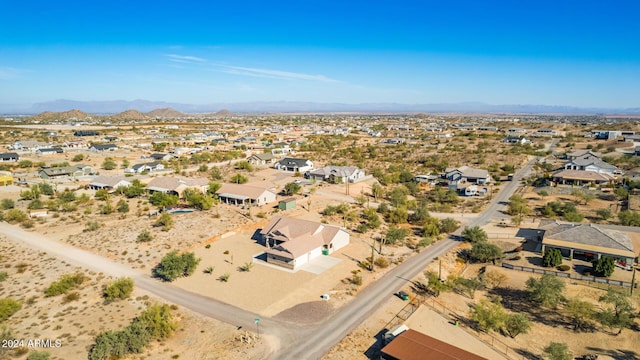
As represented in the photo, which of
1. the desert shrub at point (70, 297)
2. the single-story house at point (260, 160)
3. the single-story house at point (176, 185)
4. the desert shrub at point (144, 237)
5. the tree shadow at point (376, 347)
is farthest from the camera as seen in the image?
the single-story house at point (260, 160)

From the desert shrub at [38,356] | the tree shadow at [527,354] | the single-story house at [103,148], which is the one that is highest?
the single-story house at [103,148]

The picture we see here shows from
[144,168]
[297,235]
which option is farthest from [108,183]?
[297,235]

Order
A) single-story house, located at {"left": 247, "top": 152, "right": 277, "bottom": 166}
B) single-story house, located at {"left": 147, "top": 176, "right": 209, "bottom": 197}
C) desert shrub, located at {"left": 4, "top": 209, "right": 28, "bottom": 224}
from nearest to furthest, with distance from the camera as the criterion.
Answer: desert shrub, located at {"left": 4, "top": 209, "right": 28, "bottom": 224} → single-story house, located at {"left": 147, "top": 176, "right": 209, "bottom": 197} → single-story house, located at {"left": 247, "top": 152, "right": 277, "bottom": 166}

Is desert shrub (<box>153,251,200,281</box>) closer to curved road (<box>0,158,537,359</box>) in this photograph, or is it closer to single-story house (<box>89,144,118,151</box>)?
curved road (<box>0,158,537,359</box>)

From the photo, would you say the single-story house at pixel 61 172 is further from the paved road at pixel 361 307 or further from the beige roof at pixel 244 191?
the paved road at pixel 361 307

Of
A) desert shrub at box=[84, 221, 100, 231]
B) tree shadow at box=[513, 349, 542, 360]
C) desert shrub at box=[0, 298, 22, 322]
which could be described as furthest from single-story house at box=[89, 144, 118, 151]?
tree shadow at box=[513, 349, 542, 360]

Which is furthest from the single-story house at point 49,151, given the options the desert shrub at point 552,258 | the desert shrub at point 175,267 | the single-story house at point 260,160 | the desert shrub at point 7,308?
the desert shrub at point 552,258

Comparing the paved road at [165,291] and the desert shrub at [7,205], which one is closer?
the paved road at [165,291]
